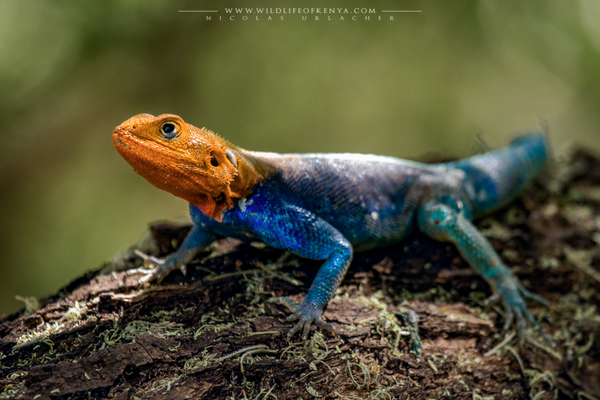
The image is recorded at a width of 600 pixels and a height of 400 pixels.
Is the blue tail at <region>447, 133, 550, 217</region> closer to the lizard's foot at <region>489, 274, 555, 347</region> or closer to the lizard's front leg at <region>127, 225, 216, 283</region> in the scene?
the lizard's foot at <region>489, 274, 555, 347</region>

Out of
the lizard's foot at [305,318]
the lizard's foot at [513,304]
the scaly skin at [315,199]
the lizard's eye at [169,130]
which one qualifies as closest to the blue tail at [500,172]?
the scaly skin at [315,199]

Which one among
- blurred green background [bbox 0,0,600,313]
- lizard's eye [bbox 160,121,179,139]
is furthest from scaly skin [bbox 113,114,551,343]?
blurred green background [bbox 0,0,600,313]

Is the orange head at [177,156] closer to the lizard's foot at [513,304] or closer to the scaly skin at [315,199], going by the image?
the scaly skin at [315,199]

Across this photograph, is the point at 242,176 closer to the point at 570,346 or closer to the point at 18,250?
the point at 570,346

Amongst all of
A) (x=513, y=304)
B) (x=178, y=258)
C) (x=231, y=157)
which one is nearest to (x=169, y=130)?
(x=231, y=157)

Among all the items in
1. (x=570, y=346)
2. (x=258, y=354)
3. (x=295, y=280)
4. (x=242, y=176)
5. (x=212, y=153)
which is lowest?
(x=570, y=346)

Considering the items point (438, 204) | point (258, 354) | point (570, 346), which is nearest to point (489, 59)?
point (438, 204)
